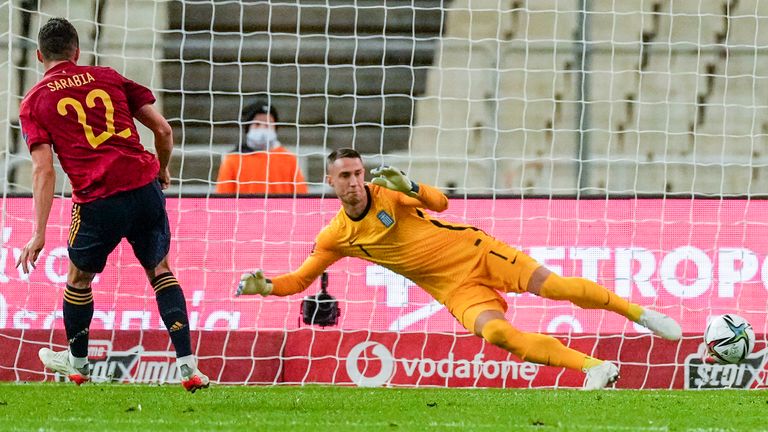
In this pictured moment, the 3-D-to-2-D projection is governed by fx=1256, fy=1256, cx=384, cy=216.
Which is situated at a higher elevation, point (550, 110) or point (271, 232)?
point (550, 110)

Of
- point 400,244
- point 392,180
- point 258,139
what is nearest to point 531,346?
point 400,244

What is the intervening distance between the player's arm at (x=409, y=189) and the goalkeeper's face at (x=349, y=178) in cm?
20

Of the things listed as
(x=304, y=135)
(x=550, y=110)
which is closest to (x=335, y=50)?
(x=304, y=135)

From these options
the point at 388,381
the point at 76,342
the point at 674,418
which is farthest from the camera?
the point at 388,381

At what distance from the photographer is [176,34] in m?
11.5

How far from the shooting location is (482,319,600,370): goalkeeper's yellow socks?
6969mm

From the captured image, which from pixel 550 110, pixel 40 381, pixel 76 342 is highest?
pixel 550 110

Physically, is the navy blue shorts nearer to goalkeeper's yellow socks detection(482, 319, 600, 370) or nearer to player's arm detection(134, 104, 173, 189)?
player's arm detection(134, 104, 173, 189)

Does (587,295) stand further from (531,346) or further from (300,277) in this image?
(300,277)

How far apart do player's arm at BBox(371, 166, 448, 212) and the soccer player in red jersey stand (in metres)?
1.14

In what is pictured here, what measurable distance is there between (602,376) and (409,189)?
146 cm

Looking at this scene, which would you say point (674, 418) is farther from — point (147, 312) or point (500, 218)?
point (147, 312)

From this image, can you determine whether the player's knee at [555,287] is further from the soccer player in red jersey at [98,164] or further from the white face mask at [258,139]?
the white face mask at [258,139]

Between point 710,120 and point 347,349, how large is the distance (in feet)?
14.5
